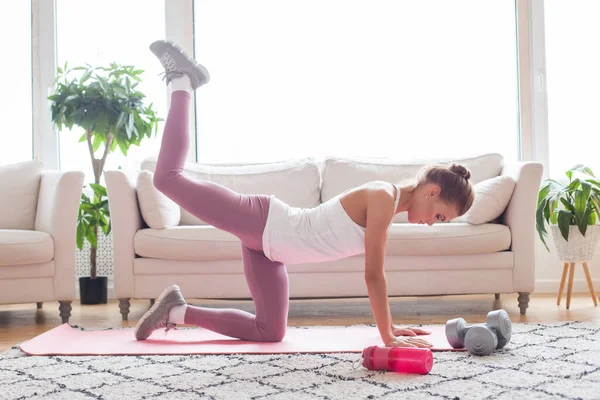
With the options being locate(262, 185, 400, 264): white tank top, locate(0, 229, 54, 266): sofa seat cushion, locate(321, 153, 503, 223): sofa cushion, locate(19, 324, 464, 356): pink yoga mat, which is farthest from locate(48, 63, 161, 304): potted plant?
locate(262, 185, 400, 264): white tank top

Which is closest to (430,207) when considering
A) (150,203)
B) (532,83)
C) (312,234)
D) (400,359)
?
(312,234)

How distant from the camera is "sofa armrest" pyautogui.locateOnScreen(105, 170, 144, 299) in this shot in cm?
344

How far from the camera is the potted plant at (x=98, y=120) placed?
422 cm

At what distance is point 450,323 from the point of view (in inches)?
90.7

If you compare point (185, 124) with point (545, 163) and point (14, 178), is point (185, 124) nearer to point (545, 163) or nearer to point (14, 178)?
point (14, 178)

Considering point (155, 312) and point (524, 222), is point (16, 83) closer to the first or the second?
point (155, 312)

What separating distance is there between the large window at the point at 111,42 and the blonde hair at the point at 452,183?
3104mm

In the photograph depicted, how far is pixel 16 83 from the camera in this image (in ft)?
16.3

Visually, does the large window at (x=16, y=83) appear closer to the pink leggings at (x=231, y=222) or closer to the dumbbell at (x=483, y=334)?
the pink leggings at (x=231, y=222)

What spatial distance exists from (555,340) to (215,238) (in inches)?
65.8

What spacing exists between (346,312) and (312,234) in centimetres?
148

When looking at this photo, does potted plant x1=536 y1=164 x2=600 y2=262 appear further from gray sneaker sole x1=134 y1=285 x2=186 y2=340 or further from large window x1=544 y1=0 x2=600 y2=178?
gray sneaker sole x1=134 y1=285 x2=186 y2=340

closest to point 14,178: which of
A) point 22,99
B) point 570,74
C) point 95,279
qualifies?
point 95,279

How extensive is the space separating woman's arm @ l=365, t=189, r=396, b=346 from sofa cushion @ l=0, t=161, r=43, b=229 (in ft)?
8.26
